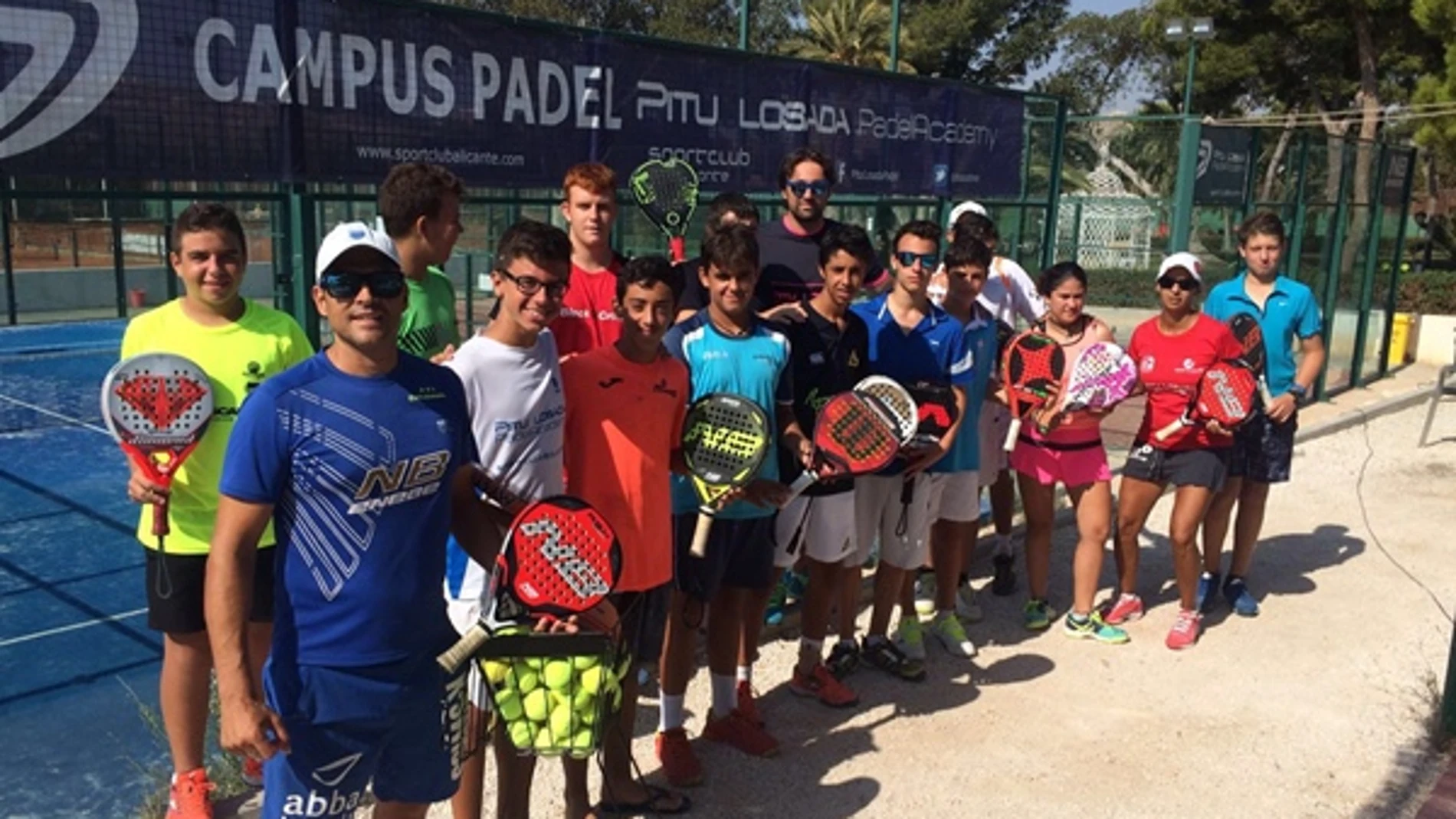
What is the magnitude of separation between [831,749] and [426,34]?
3.33m

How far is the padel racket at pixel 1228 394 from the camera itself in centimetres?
572

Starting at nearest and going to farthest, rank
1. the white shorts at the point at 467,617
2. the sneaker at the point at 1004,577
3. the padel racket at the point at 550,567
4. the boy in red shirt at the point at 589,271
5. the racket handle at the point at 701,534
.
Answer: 1. the padel racket at the point at 550,567
2. the white shorts at the point at 467,617
3. the racket handle at the point at 701,534
4. the boy in red shirt at the point at 589,271
5. the sneaker at the point at 1004,577

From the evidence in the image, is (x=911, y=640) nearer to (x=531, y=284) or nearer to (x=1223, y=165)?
(x=531, y=284)

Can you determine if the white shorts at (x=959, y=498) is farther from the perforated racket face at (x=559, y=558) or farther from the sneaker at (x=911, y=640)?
the perforated racket face at (x=559, y=558)

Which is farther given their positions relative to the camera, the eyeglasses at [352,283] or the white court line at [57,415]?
the white court line at [57,415]

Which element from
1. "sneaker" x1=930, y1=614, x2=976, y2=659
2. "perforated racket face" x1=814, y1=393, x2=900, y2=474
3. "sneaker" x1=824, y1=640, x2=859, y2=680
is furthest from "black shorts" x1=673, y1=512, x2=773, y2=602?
"sneaker" x1=930, y1=614, x2=976, y2=659

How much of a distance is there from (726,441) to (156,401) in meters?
1.69

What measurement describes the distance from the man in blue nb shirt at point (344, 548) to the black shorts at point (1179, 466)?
4.16m

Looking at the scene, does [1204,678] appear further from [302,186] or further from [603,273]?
[302,186]

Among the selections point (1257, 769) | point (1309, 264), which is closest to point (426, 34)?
point (1257, 769)

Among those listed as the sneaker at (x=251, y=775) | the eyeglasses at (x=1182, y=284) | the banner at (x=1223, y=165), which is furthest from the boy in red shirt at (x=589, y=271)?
the banner at (x=1223, y=165)

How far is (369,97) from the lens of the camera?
4.71 meters

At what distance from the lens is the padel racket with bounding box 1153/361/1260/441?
225 inches

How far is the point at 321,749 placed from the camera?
8.97ft
